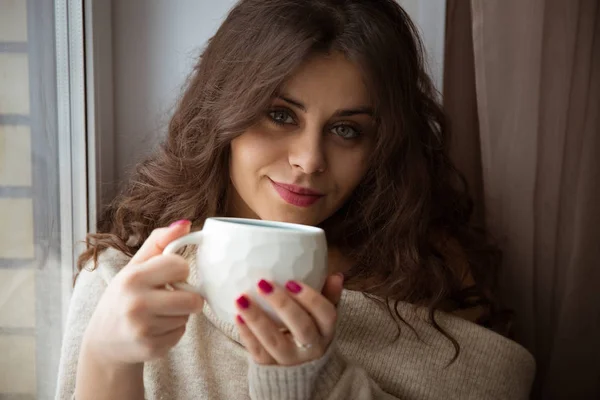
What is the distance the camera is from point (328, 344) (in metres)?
0.77

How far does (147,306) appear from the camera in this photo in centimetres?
67

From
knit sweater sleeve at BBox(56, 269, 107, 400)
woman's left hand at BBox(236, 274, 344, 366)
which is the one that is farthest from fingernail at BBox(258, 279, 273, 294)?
knit sweater sleeve at BBox(56, 269, 107, 400)

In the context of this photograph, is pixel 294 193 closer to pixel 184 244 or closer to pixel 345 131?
pixel 345 131

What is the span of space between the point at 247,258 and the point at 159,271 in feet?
0.33

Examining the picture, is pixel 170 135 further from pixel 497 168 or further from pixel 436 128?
pixel 497 168

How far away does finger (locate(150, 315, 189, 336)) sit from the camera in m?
0.69

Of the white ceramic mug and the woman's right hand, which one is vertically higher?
the white ceramic mug

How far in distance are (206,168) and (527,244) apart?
29.5 inches

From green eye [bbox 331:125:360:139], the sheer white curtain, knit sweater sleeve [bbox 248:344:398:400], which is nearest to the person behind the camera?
knit sweater sleeve [bbox 248:344:398:400]

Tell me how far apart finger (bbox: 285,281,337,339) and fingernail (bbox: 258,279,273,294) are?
0.02m

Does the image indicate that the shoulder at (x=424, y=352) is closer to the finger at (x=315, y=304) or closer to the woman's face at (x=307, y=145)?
the woman's face at (x=307, y=145)

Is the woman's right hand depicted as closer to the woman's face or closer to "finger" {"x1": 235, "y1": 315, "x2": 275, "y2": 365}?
"finger" {"x1": 235, "y1": 315, "x2": 275, "y2": 365}

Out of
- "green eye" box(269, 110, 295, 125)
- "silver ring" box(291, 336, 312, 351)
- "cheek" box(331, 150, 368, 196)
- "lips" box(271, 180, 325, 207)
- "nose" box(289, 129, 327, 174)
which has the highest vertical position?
"green eye" box(269, 110, 295, 125)

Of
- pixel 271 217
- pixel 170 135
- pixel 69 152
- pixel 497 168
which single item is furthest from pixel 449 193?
pixel 69 152
